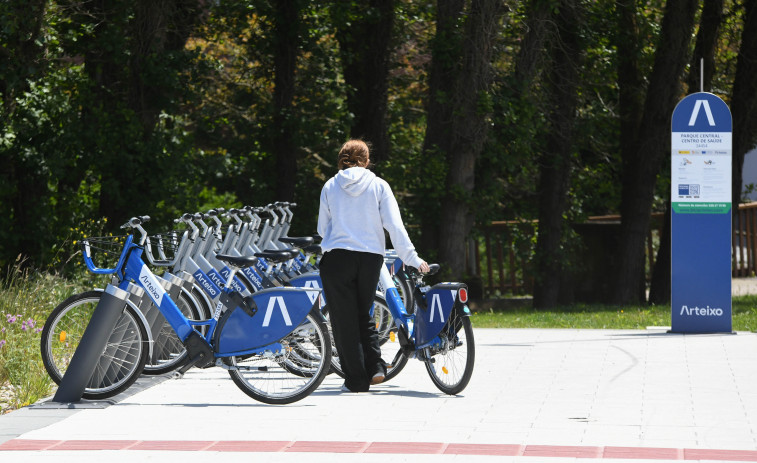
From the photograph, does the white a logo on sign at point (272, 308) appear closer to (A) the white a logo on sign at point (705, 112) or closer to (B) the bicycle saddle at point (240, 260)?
(B) the bicycle saddle at point (240, 260)

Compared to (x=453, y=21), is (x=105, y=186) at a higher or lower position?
lower

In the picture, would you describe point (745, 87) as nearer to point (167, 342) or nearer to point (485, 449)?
point (167, 342)

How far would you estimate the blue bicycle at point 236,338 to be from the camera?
771cm

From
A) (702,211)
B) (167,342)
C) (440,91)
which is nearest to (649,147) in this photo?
(440,91)

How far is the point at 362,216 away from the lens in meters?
7.87

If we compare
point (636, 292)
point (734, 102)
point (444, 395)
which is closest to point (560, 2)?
point (734, 102)

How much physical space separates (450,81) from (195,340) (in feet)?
34.9

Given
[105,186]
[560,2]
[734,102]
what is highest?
[560,2]

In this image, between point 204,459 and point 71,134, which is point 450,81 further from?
point 204,459

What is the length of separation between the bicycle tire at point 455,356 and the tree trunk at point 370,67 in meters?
11.1

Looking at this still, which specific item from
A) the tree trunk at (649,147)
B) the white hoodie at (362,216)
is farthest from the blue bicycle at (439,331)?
the tree trunk at (649,147)

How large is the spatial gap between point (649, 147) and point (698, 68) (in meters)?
1.52

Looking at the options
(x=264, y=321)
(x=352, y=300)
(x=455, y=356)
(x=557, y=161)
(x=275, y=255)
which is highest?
(x=557, y=161)

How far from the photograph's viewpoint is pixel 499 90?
17875 mm
